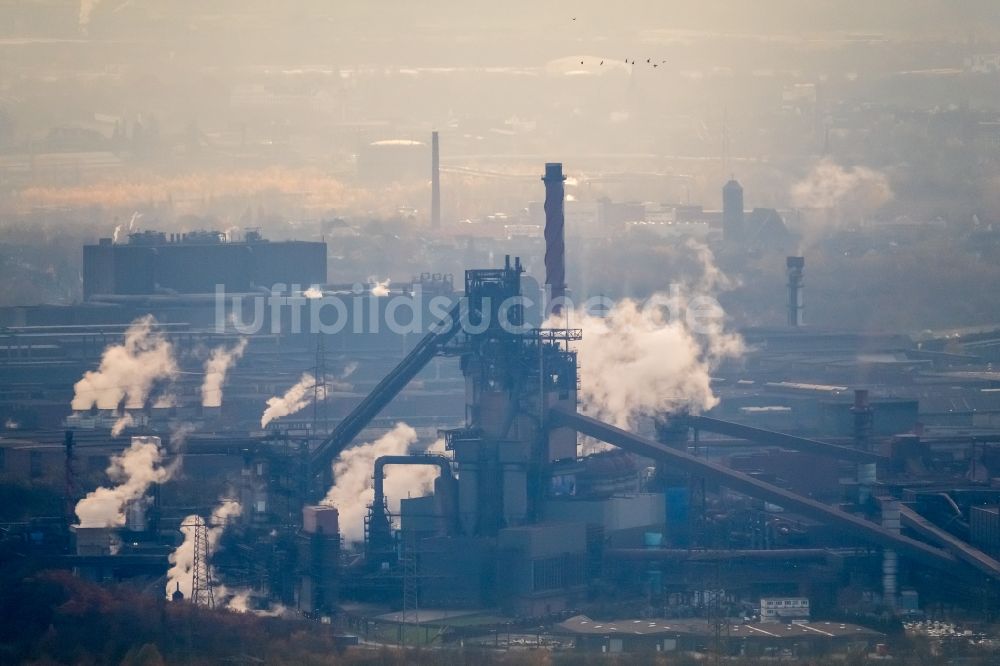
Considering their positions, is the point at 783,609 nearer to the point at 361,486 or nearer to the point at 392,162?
the point at 361,486

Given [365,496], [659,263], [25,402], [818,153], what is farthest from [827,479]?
[818,153]

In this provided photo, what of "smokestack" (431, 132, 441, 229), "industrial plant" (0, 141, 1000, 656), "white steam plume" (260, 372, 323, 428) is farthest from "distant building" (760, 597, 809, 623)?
"smokestack" (431, 132, 441, 229)

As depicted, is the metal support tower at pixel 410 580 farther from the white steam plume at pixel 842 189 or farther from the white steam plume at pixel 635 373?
the white steam plume at pixel 842 189

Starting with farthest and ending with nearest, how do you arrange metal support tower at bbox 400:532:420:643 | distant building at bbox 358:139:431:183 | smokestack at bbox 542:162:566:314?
distant building at bbox 358:139:431:183 → smokestack at bbox 542:162:566:314 → metal support tower at bbox 400:532:420:643

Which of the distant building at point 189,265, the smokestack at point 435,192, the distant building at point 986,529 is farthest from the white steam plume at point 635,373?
the smokestack at point 435,192

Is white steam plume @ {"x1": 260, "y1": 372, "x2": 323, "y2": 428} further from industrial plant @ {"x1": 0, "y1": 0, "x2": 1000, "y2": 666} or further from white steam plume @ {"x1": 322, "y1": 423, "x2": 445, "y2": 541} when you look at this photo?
white steam plume @ {"x1": 322, "y1": 423, "x2": 445, "y2": 541}

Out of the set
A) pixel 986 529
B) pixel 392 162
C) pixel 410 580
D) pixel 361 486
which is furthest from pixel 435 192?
pixel 410 580
